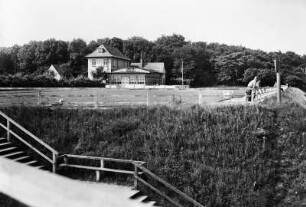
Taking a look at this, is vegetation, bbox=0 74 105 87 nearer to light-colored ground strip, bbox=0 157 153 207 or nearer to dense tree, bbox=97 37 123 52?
light-colored ground strip, bbox=0 157 153 207

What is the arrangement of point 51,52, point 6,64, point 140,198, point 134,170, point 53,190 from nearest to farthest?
point 53,190 < point 140,198 < point 134,170 < point 6,64 < point 51,52

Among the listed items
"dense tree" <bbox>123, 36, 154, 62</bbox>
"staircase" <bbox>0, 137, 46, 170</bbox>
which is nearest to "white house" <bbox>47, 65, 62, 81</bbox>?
"staircase" <bbox>0, 137, 46, 170</bbox>

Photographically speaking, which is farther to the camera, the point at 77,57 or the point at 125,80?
the point at 125,80

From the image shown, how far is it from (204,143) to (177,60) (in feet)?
214

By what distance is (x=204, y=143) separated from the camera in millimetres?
14648

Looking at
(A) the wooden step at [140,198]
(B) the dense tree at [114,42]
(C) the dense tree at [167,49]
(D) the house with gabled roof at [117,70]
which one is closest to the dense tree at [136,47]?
(B) the dense tree at [114,42]

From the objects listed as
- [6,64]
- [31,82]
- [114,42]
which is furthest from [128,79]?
[31,82]

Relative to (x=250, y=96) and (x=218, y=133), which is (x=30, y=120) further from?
(x=250, y=96)

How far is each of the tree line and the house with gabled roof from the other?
234 centimetres

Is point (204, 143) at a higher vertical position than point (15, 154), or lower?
higher

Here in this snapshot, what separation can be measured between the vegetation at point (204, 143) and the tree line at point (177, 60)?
2914cm

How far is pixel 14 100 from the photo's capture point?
17812 mm

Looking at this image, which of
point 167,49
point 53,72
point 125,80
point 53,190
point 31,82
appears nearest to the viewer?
point 53,190

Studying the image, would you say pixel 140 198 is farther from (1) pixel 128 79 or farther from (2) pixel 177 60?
(2) pixel 177 60
